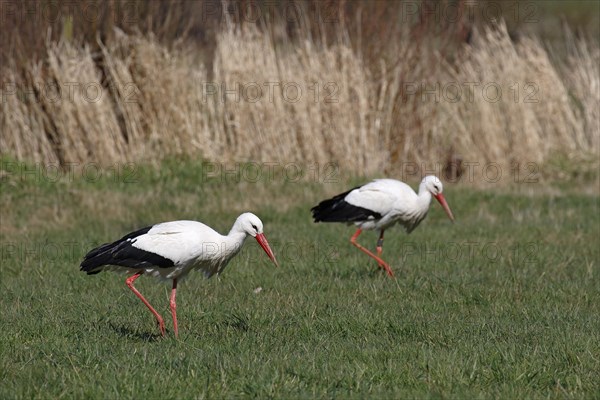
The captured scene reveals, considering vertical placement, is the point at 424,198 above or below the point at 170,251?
above

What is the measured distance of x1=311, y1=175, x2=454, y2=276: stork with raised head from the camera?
10203 mm

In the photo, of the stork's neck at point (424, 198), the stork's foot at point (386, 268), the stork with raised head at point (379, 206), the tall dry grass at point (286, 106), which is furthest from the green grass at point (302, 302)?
the tall dry grass at point (286, 106)

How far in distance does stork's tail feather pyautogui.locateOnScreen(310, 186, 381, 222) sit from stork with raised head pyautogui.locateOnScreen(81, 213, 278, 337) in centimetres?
275

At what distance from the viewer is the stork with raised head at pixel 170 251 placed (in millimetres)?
7285

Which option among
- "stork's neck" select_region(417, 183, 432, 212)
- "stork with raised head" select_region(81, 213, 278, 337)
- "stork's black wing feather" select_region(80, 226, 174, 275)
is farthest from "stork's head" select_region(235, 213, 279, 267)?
"stork's neck" select_region(417, 183, 432, 212)

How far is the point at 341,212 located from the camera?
10.3 metres

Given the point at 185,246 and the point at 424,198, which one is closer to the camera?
the point at 185,246

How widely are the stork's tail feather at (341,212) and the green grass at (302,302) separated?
0.42 meters

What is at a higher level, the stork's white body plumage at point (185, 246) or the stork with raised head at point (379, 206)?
the stork with raised head at point (379, 206)

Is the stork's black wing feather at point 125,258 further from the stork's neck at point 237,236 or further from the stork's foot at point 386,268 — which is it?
the stork's foot at point 386,268

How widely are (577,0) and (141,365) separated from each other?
3821 cm

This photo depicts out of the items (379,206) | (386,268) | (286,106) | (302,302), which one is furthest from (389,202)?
(286,106)

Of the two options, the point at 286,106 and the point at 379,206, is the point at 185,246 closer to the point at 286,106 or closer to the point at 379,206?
the point at 379,206

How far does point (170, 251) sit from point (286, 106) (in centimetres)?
766
